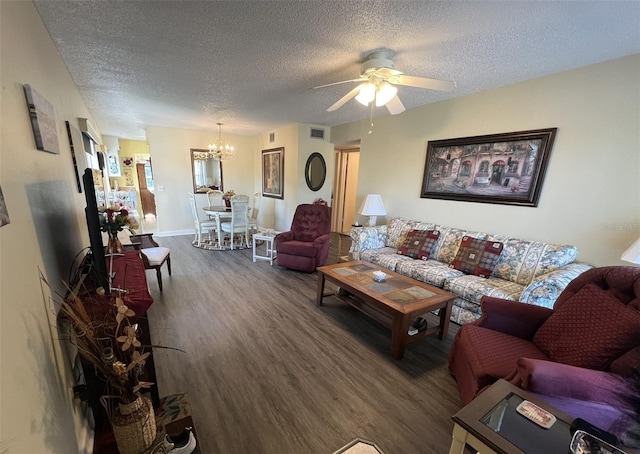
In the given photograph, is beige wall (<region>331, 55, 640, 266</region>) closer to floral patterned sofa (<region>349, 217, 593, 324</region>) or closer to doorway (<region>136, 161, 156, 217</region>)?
floral patterned sofa (<region>349, 217, 593, 324</region>)

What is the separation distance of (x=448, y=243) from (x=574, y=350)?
6.44 feet

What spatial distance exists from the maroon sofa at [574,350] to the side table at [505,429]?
0.50 ft

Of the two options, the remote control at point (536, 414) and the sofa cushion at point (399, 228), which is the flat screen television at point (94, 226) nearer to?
the remote control at point (536, 414)

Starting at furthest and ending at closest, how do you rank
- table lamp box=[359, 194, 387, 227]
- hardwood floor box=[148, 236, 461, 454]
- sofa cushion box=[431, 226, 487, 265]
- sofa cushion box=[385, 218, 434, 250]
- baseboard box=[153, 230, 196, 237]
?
baseboard box=[153, 230, 196, 237]
table lamp box=[359, 194, 387, 227]
sofa cushion box=[385, 218, 434, 250]
sofa cushion box=[431, 226, 487, 265]
hardwood floor box=[148, 236, 461, 454]

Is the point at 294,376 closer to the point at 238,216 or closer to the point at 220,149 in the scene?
the point at 238,216

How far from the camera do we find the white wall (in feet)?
2.47

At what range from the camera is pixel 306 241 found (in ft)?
13.7

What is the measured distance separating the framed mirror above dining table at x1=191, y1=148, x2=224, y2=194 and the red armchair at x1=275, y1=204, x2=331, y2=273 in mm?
3168

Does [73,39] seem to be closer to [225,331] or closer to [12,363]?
[12,363]

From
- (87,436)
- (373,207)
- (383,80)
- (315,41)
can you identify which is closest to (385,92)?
(383,80)

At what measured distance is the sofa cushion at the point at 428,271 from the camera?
9.09ft

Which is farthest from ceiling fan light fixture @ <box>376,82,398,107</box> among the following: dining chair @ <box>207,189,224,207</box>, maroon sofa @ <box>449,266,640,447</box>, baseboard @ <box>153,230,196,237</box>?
baseboard @ <box>153,230,196,237</box>

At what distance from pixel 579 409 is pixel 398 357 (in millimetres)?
1190

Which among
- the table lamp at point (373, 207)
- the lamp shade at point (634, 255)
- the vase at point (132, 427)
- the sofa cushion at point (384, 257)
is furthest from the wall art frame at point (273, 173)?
the lamp shade at point (634, 255)
